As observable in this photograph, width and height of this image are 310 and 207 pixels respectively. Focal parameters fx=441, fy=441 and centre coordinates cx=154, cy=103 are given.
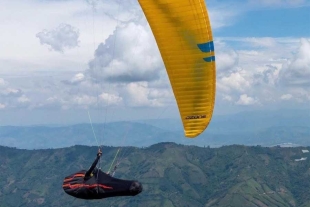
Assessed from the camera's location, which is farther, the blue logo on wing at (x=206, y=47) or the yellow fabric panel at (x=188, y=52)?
the blue logo on wing at (x=206, y=47)

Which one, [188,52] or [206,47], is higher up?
[206,47]

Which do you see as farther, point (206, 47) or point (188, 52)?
point (188, 52)

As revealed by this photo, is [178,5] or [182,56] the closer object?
[178,5]

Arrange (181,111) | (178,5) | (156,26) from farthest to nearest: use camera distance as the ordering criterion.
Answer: (181,111) < (156,26) < (178,5)

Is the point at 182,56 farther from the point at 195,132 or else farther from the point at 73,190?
the point at 73,190

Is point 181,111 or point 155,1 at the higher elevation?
point 155,1

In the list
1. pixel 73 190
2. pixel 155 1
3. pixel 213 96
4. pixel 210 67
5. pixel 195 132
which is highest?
pixel 155 1

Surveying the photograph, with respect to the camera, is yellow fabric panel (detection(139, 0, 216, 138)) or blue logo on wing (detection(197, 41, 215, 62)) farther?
blue logo on wing (detection(197, 41, 215, 62))

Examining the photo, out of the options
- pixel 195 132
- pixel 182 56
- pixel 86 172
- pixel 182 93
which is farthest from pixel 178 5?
pixel 86 172
